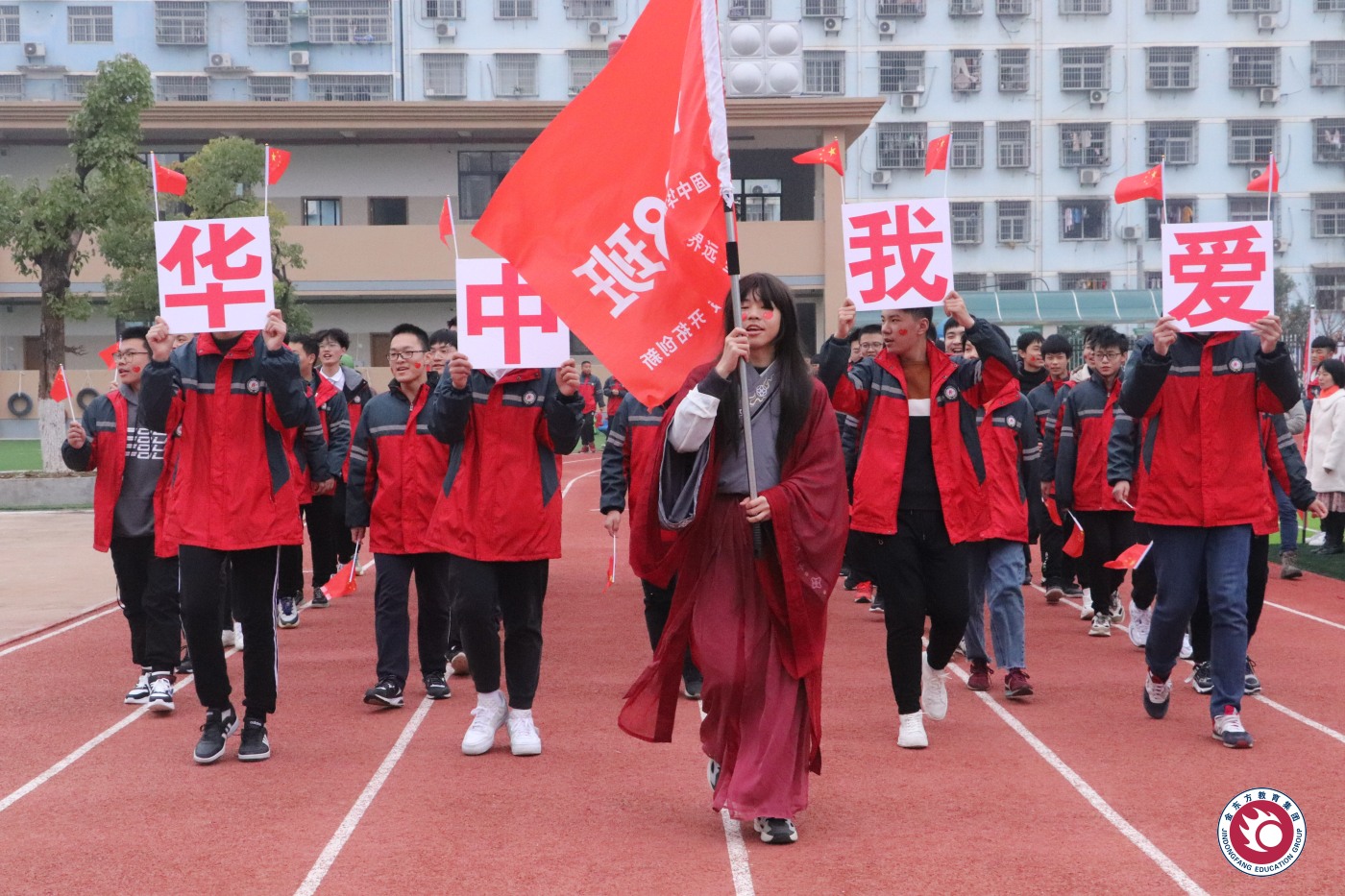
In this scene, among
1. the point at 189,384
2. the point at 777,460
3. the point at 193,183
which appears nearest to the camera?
the point at 777,460

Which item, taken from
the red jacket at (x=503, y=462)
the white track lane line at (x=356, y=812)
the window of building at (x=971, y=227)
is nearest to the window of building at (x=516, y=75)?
Answer: the window of building at (x=971, y=227)

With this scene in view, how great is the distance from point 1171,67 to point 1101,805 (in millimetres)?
47044

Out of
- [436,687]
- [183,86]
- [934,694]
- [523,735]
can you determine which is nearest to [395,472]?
[436,687]

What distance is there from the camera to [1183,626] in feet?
22.8

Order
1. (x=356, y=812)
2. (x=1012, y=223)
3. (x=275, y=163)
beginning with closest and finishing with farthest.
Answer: (x=356, y=812) → (x=275, y=163) → (x=1012, y=223)

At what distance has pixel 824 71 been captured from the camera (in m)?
49.1

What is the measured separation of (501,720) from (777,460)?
7.36 ft

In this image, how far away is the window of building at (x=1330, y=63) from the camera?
48719 millimetres

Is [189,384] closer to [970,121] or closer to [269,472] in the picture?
[269,472]

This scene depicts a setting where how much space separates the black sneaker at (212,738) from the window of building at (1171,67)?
154 feet

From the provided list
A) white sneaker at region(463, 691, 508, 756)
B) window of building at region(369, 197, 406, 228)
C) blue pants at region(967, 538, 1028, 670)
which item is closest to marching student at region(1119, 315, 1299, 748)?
blue pants at region(967, 538, 1028, 670)

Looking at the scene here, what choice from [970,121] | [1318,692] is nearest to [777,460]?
[1318,692]

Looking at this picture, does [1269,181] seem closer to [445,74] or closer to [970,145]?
[970,145]

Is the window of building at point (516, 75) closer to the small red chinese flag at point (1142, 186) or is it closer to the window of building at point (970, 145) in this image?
the window of building at point (970, 145)
